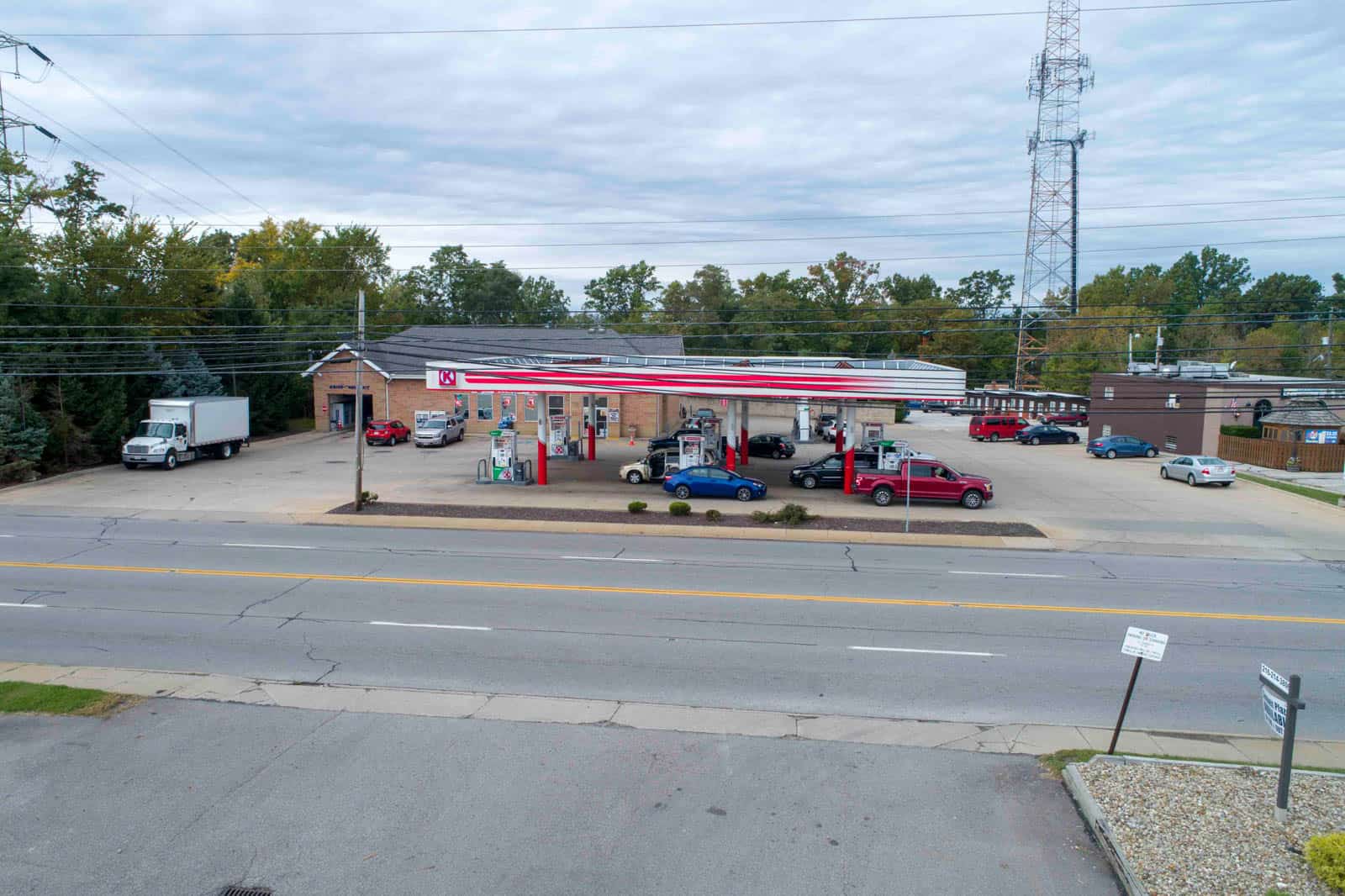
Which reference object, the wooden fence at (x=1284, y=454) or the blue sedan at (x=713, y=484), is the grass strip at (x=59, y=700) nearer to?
the blue sedan at (x=713, y=484)

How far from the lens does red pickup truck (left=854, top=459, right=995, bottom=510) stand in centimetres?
2847

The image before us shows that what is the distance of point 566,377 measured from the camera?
30.0 m

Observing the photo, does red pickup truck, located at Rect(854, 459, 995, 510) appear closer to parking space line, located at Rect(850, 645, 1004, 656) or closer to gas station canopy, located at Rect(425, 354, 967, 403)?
gas station canopy, located at Rect(425, 354, 967, 403)

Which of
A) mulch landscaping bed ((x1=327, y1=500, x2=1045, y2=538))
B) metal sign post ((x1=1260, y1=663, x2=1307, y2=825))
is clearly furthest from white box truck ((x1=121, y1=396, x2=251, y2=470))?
metal sign post ((x1=1260, y1=663, x2=1307, y2=825))

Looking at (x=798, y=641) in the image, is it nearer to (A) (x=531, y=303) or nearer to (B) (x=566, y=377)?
(B) (x=566, y=377)

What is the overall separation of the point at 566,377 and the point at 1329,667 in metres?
23.0

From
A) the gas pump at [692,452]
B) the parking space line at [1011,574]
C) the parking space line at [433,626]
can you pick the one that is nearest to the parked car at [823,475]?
the gas pump at [692,452]

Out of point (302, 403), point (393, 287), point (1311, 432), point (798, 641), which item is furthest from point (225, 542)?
point (393, 287)

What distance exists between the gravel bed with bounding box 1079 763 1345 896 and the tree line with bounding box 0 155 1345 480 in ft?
40.9

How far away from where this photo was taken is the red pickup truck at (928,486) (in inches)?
1121

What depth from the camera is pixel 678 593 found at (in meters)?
16.4

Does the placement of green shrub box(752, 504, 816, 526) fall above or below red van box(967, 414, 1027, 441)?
below

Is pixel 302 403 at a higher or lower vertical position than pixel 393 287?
lower

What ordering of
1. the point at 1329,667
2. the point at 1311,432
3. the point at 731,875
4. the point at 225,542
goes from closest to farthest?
the point at 731,875, the point at 1329,667, the point at 225,542, the point at 1311,432
